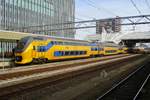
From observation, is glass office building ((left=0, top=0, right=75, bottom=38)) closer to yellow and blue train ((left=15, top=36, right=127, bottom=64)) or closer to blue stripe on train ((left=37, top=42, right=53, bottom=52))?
yellow and blue train ((left=15, top=36, right=127, bottom=64))

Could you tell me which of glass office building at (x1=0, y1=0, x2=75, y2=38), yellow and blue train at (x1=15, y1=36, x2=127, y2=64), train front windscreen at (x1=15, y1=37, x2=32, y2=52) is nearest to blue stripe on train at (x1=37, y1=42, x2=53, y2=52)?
yellow and blue train at (x1=15, y1=36, x2=127, y2=64)

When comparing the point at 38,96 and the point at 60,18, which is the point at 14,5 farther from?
the point at 38,96

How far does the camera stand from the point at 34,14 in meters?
89.2

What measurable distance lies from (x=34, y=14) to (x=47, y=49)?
59470 millimetres

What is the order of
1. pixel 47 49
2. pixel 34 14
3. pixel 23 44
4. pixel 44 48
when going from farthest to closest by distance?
pixel 34 14 → pixel 47 49 → pixel 44 48 → pixel 23 44

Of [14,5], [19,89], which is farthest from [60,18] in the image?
[19,89]

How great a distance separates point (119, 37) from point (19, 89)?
10004 cm

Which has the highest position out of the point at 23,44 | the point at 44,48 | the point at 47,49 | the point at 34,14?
the point at 34,14

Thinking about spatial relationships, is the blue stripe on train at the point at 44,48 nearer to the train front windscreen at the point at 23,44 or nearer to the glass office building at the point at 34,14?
the train front windscreen at the point at 23,44

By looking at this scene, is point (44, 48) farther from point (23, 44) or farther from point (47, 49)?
point (23, 44)

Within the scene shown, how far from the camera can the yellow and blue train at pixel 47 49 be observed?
28469 mm

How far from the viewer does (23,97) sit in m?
13.0

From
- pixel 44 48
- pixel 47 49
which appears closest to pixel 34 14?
pixel 47 49

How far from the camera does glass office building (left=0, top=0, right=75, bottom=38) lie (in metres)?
80.1
